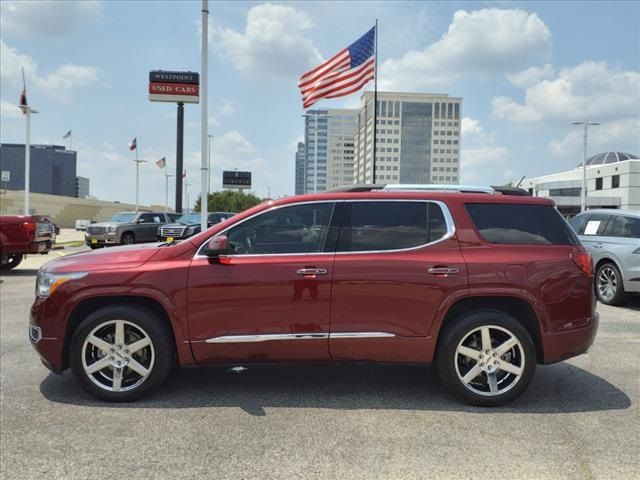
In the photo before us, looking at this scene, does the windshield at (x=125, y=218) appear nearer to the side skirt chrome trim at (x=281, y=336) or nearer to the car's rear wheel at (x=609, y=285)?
the car's rear wheel at (x=609, y=285)

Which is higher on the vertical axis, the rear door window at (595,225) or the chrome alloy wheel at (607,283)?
the rear door window at (595,225)

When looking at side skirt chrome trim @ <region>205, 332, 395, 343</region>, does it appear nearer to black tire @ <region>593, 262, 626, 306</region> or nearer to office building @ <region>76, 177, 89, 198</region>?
black tire @ <region>593, 262, 626, 306</region>

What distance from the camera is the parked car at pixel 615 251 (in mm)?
8547

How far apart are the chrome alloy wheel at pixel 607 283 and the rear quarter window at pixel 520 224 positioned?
5.37 metres

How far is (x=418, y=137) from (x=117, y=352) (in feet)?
373

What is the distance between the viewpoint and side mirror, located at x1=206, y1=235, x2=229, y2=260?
4.03m

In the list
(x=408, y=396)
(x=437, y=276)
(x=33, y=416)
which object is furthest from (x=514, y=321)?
(x=33, y=416)

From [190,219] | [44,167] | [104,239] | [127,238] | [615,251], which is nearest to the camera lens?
[615,251]

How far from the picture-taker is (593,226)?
31.7 feet

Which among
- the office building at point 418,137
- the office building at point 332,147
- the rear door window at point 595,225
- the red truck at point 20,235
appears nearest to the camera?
the rear door window at point 595,225

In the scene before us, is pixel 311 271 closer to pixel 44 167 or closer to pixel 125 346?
pixel 125 346

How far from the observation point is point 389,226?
428cm

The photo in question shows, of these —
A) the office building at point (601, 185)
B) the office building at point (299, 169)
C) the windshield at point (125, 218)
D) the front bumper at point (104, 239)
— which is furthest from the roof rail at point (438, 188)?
the office building at point (299, 169)

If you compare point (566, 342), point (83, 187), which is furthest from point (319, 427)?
point (83, 187)
